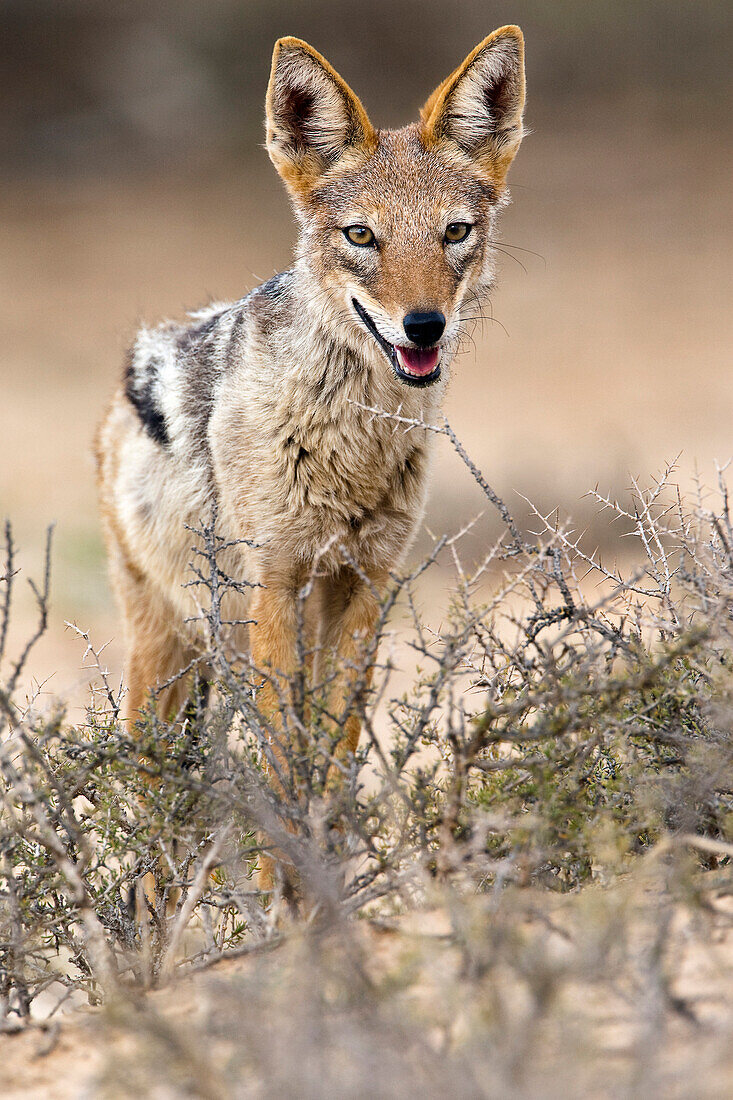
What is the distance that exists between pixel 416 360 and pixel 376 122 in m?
18.2

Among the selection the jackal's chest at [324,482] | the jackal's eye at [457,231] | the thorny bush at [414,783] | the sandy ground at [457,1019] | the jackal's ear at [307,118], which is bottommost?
the sandy ground at [457,1019]

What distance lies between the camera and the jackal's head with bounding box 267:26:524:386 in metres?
3.86

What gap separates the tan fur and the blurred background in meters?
12.6

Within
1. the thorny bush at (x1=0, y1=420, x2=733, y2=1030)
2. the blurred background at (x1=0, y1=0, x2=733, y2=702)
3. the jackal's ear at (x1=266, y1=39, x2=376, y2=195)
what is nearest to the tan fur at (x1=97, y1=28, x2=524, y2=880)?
the jackal's ear at (x1=266, y1=39, x2=376, y2=195)

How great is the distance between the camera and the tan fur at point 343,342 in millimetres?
4008

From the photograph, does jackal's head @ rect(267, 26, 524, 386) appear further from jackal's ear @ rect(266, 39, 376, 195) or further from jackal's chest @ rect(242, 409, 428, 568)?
jackal's chest @ rect(242, 409, 428, 568)

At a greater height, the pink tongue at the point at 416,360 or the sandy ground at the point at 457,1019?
the pink tongue at the point at 416,360

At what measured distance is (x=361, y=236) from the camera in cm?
402

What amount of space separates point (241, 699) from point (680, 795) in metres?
1.26

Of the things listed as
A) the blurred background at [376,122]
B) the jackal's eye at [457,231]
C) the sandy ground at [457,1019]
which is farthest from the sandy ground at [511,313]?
the sandy ground at [457,1019]

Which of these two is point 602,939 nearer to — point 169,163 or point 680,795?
point 680,795

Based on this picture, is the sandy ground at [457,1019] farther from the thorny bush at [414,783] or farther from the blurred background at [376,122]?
the blurred background at [376,122]

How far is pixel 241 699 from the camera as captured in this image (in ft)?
10.3

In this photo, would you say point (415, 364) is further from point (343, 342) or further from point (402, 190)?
point (402, 190)
